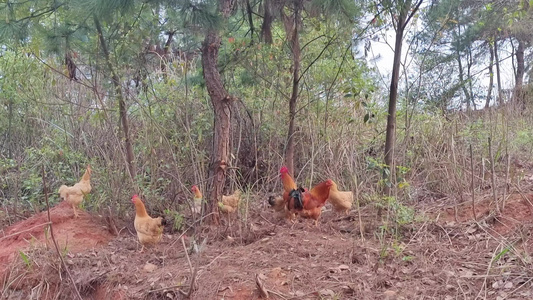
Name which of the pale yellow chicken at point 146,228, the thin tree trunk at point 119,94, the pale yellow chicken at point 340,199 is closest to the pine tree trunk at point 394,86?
the pale yellow chicken at point 340,199

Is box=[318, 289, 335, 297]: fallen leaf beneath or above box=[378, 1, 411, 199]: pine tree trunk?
beneath

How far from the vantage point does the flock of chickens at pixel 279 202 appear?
3.76 m

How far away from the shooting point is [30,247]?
3740 mm

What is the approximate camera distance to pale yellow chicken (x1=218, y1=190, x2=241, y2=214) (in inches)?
158

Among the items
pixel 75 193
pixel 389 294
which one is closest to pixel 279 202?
pixel 389 294

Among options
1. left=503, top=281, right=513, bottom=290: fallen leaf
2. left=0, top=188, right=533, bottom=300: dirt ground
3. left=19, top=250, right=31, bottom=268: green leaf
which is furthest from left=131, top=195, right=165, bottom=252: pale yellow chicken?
left=503, top=281, right=513, bottom=290: fallen leaf

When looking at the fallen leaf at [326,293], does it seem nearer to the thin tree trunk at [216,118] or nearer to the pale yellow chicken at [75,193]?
the thin tree trunk at [216,118]

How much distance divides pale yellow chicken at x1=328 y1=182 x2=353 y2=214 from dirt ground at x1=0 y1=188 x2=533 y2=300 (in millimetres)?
170

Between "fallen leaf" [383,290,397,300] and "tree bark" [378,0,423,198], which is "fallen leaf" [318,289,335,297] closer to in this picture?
"fallen leaf" [383,290,397,300]

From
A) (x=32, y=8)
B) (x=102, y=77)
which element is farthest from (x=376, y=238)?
(x=32, y=8)

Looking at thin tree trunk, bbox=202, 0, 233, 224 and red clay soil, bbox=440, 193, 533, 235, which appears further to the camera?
thin tree trunk, bbox=202, 0, 233, 224

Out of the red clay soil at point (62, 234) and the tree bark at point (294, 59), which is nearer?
the red clay soil at point (62, 234)

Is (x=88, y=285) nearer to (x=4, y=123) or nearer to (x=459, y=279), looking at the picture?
(x=459, y=279)

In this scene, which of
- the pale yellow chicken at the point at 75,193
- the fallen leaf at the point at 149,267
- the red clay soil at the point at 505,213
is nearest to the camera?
the fallen leaf at the point at 149,267
